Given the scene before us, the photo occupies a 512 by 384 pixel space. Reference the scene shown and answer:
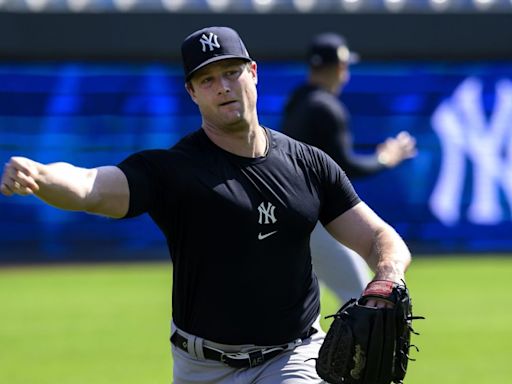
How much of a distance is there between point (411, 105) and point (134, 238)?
467cm

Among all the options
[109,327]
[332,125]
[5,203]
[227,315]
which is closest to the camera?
[227,315]

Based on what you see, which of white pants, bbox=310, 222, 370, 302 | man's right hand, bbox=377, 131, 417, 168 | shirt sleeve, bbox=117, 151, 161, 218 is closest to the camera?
shirt sleeve, bbox=117, 151, 161, 218

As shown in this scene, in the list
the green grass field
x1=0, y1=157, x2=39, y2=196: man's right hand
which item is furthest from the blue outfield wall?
x1=0, y1=157, x2=39, y2=196: man's right hand

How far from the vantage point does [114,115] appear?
663 inches

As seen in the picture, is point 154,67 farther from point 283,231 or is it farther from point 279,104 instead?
point 283,231

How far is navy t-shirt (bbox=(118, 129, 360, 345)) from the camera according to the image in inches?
188

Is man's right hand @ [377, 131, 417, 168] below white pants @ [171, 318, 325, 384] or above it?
above

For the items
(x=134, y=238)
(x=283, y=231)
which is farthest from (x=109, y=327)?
(x=283, y=231)

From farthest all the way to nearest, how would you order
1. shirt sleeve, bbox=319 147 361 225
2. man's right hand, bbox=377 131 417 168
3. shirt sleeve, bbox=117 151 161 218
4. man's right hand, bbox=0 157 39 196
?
1. man's right hand, bbox=377 131 417 168
2. shirt sleeve, bbox=319 147 361 225
3. shirt sleeve, bbox=117 151 161 218
4. man's right hand, bbox=0 157 39 196

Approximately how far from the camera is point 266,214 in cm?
481

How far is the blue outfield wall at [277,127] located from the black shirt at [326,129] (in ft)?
27.8

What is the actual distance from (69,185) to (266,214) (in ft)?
2.87

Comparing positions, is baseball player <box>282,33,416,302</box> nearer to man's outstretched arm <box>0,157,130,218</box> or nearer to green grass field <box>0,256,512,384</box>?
green grass field <box>0,256,512,384</box>

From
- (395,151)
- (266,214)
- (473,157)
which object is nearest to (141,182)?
(266,214)
